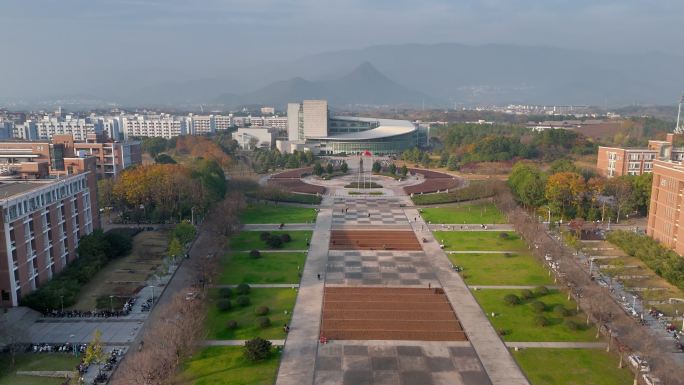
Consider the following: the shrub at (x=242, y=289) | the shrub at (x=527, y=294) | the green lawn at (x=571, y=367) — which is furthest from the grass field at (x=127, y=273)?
the shrub at (x=527, y=294)

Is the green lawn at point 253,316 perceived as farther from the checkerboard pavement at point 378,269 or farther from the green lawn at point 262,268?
the checkerboard pavement at point 378,269

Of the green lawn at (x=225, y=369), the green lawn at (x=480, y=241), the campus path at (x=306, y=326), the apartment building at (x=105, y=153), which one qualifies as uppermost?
the apartment building at (x=105, y=153)

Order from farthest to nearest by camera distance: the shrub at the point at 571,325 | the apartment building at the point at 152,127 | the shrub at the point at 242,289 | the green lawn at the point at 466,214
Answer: the apartment building at the point at 152,127, the green lawn at the point at 466,214, the shrub at the point at 242,289, the shrub at the point at 571,325

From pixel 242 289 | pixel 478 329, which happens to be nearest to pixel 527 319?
pixel 478 329

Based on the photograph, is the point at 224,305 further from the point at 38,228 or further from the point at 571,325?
the point at 571,325

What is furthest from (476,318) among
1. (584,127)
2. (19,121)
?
(19,121)
